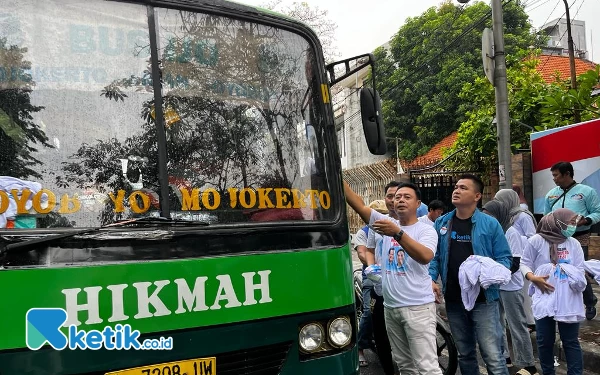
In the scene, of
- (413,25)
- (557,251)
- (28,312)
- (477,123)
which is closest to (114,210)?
(28,312)

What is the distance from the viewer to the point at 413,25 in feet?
84.0

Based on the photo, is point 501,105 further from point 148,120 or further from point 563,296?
point 148,120

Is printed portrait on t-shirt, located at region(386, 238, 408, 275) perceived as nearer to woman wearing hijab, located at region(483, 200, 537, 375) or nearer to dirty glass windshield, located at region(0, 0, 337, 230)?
dirty glass windshield, located at region(0, 0, 337, 230)

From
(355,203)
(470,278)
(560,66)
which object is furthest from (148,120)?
(560,66)

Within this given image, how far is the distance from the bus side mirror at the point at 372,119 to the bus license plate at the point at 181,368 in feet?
5.67

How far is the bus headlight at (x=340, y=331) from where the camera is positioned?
115 inches

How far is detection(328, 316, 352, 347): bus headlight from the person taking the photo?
2.93 metres

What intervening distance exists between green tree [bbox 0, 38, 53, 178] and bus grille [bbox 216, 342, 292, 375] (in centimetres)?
123

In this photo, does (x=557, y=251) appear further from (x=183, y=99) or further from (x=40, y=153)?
(x=40, y=153)

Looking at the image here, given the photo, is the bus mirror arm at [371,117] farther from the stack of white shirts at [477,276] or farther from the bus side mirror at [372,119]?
the stack of white shirts at [477,276]

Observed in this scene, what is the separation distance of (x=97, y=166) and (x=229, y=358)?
3.61ft

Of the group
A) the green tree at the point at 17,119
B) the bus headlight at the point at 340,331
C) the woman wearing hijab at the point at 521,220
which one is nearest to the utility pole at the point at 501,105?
the woman wearing hijab at the point at 521,220

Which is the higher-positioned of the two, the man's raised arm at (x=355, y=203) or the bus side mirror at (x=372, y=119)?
the bus side mirror at (x=372, y=119)

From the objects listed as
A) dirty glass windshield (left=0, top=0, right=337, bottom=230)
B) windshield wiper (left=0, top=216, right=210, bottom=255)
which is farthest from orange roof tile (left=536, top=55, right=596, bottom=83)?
windshield wiper (left=0, top=216, right=210, bottom=255)
